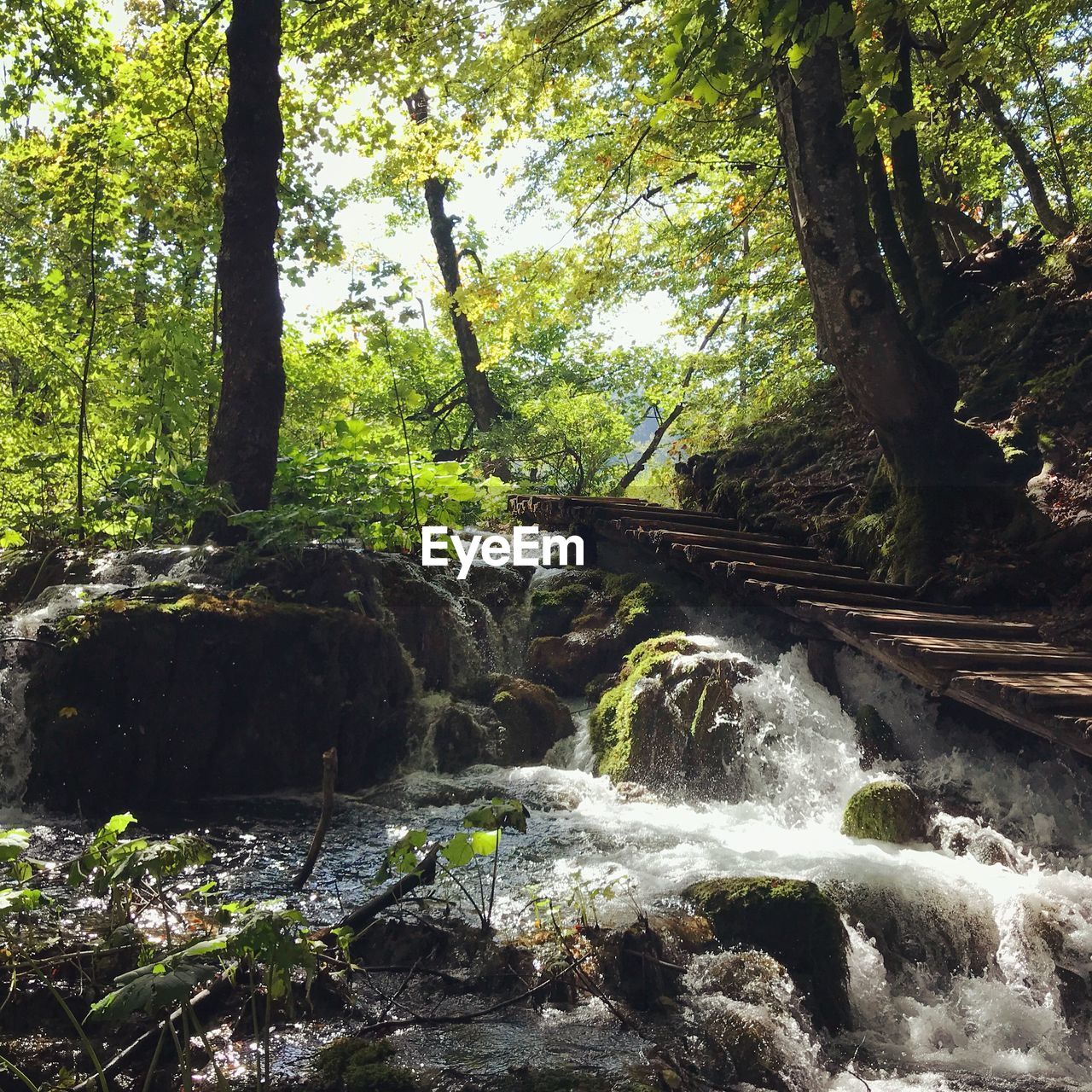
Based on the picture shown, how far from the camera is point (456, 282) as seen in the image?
691 inches

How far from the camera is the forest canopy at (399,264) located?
6.57 meters

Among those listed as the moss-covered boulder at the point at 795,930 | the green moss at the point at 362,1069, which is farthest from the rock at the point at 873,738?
the green moss at the point at 362,1069

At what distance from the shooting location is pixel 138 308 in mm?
10312

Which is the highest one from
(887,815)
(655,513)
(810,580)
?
(655,513)

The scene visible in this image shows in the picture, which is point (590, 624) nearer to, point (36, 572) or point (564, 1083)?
point (36, 572)

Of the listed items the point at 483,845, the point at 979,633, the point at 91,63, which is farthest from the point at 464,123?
the point at 483,845

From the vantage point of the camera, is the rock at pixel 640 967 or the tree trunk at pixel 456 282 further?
the tree trunk at pixel 456 282

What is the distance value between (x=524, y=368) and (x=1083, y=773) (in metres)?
15.9

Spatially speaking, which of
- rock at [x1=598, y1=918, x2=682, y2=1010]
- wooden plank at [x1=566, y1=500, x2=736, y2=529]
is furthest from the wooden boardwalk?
rock at [x1=598, y1=918, x2=682, y2=1010]

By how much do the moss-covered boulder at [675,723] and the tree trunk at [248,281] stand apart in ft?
14.0

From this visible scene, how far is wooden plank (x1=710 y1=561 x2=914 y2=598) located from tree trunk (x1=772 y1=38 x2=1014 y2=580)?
252 millimetres

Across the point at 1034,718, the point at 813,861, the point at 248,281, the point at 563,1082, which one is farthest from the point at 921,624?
the point at 248,281

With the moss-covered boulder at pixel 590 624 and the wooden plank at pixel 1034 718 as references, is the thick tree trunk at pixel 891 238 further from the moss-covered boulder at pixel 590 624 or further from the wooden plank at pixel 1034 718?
the wooden plank at pixel 1034 718

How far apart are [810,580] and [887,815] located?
1906mm
